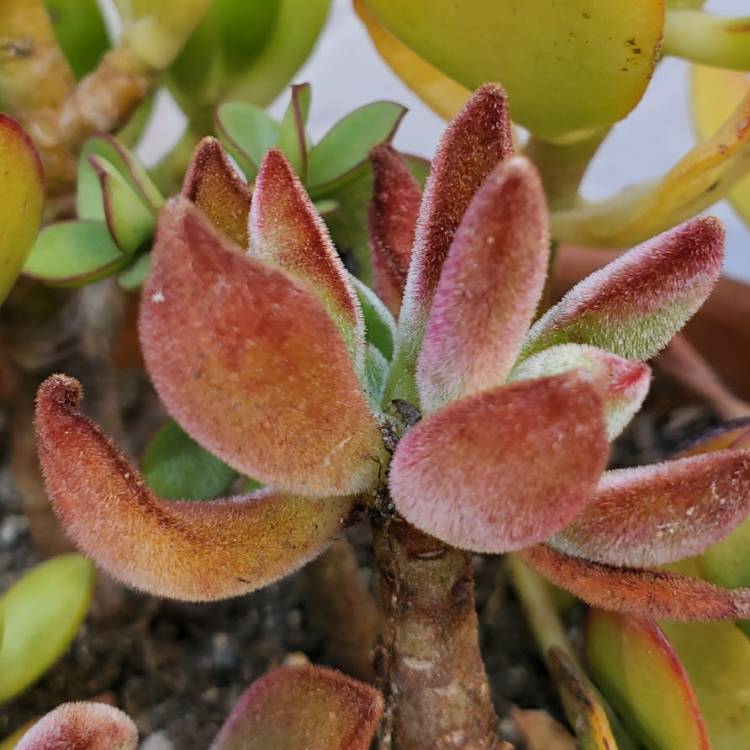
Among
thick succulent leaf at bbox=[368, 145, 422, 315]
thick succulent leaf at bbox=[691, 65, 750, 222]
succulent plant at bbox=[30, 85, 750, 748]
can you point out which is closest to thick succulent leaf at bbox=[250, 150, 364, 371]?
succulent plant at bbox=[30, 85, 750, 748]

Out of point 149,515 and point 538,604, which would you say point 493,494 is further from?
point 538,604

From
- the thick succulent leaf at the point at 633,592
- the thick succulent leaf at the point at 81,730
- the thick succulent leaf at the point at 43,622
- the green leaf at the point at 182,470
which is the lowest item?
the thick succulent leaf at the point at 43,622

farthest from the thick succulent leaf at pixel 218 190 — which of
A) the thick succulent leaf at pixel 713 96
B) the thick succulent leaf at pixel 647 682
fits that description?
the thick succulent leaf at pixel 713 96

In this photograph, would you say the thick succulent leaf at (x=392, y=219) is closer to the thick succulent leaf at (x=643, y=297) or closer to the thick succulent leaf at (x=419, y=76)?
the thick succulent leaf at (x=643, y=297)

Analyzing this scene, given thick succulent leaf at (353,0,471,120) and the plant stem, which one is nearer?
the plant stem

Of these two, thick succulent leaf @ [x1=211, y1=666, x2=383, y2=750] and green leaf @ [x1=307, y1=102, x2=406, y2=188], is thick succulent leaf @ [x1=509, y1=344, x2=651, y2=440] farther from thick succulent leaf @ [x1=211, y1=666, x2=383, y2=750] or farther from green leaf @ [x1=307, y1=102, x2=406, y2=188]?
green leaf @ [x1=307, y1=102, x2=406, y2=188]

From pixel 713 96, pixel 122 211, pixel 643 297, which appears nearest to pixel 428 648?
pixel 643 297

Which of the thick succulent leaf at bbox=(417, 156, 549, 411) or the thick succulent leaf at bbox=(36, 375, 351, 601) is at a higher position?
the thick succulent leaf at bbox=(417, 156, 549, 411)
